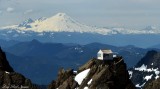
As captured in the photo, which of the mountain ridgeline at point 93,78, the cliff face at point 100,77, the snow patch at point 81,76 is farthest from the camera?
the snow patch at point 81,76

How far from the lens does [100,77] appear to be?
5428 inches

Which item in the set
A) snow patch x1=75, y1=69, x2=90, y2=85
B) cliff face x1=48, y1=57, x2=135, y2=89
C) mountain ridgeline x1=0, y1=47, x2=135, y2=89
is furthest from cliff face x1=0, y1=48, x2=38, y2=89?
snow patch x1=75, y1=69, x2=90, y2=85

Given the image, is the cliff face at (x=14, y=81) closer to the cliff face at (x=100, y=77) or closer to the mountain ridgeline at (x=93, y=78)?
the mountain ridgeline at (x=93, y=78)

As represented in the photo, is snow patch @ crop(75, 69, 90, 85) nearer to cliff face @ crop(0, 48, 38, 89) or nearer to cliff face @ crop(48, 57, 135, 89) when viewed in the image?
cliff face @ crop(48, 57, 135, 89)

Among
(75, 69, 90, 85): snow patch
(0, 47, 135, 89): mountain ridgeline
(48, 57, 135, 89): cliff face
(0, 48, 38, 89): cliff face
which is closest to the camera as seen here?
(48, 57, 135, 89): cliff face

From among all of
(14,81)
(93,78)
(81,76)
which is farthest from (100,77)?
(14,81)

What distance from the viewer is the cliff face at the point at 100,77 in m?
138

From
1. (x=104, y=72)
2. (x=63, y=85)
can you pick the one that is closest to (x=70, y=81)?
(x=63, y=85)

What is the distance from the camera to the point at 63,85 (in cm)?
14725

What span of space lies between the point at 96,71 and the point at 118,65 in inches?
275

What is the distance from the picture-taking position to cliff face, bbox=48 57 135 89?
13750cm

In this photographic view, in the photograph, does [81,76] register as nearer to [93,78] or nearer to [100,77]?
[93,78]

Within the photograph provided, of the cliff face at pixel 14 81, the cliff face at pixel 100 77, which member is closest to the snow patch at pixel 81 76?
the cliff face at pixel 100 77

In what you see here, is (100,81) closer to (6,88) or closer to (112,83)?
Answer: (112,83)
